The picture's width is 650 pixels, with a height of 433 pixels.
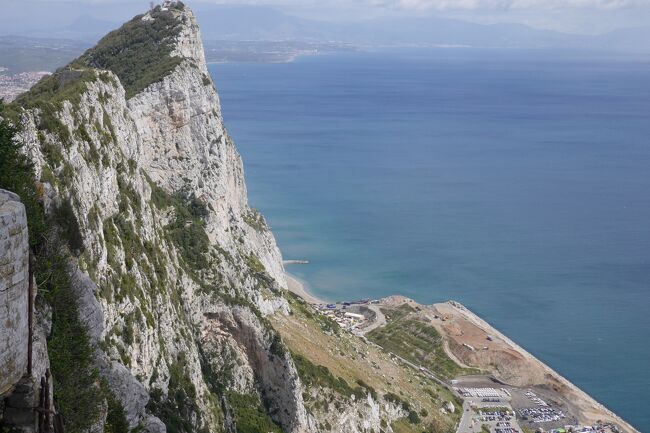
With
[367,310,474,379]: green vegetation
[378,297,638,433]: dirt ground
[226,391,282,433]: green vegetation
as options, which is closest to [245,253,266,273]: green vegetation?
[367,310,474,379]: green vegetation

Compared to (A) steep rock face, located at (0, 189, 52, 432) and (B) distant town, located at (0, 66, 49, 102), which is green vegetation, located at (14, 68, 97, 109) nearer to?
(A) steep rock face, located at (0, 189, 52, 432)

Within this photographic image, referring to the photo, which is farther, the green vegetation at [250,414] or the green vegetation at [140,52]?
the green vegetation at [140,52]

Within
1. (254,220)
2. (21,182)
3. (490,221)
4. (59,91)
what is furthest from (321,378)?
(490,221)

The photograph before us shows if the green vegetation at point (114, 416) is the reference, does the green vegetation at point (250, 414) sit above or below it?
below

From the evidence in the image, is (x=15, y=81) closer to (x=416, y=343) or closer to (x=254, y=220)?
(x=254, y=220)

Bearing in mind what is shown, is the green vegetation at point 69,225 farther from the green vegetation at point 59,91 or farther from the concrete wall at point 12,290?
the concrete wall at point 12,290

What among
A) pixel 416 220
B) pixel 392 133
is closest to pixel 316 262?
pixel 416 220

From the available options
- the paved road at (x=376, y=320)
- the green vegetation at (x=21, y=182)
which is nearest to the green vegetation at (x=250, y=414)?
the green vegetation at (x=21, y=182)

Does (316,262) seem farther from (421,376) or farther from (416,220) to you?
(421,376)
